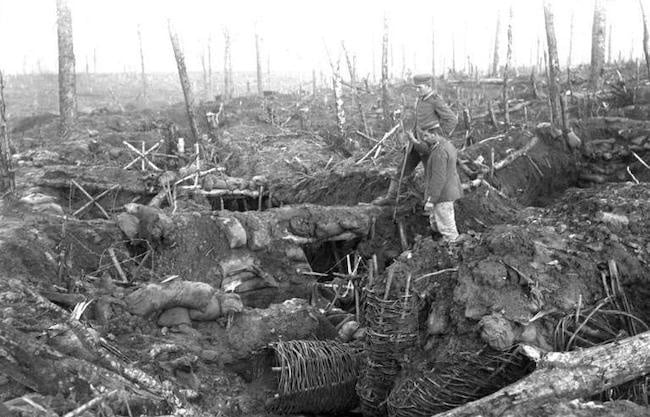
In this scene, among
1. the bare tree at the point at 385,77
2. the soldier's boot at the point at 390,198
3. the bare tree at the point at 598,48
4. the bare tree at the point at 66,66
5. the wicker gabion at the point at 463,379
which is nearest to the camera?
the wicker gabion at the point at 463,379

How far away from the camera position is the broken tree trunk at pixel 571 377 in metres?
3.49

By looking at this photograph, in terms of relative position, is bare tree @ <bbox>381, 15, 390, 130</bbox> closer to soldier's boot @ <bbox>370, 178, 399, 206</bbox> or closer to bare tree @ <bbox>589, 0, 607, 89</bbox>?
bare tree @ <bbox>589, 0, 607, 89</bbox>

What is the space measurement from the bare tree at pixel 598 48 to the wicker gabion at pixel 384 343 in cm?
1198

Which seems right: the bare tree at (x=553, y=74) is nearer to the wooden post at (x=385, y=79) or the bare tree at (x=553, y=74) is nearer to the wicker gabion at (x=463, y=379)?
the wooden post at (x=385, y=79)

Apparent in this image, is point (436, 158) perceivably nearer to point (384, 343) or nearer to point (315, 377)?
point (384, 343)

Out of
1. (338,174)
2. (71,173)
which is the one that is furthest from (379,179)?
(71,173)

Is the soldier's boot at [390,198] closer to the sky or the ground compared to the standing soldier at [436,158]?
closer to the ground

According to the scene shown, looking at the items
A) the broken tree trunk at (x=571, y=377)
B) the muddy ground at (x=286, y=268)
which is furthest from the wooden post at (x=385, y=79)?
the broken tree trunk at (x=571, y=377)

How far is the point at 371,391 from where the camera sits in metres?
4.68

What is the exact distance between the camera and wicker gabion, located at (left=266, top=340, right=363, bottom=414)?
4824 millimetres

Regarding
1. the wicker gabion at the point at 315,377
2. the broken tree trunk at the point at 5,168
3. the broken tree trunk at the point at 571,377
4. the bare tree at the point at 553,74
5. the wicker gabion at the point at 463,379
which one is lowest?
the wicker gabion at the point at 315,377

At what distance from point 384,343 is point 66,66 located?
12.8m

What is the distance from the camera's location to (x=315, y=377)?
4.90 metres

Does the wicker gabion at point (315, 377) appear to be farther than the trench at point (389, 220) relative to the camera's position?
No
